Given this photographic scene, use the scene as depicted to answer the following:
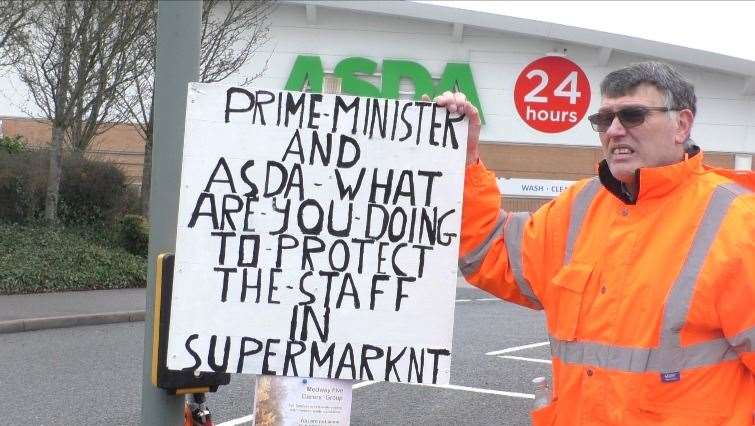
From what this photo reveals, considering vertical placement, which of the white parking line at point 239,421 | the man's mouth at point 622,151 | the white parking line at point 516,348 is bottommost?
the white parking line at point 239,421

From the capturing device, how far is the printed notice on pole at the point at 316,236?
3252 millimetres

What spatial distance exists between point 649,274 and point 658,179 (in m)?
0.28

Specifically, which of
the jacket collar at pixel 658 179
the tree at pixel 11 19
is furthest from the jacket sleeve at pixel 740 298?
the tree at pixel 11 19

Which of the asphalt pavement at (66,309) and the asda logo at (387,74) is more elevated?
the asda logo at (387,74)

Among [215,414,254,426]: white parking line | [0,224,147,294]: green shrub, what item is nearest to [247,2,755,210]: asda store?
[0,224,147,294]: green shrub

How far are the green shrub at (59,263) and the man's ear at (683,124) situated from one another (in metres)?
13.7

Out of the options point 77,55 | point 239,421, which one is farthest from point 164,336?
point 77,55

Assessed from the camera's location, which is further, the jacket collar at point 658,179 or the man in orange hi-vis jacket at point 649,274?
the jacket collar at point 658,179

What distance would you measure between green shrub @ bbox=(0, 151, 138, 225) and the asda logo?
45.5 feet

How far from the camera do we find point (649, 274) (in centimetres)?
279

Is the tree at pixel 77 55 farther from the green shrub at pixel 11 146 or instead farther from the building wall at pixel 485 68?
the building wall at pixel 485 68

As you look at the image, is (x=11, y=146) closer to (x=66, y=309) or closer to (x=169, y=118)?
(x=66, y=309)

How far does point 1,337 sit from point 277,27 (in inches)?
930

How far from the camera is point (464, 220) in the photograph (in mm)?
3389
